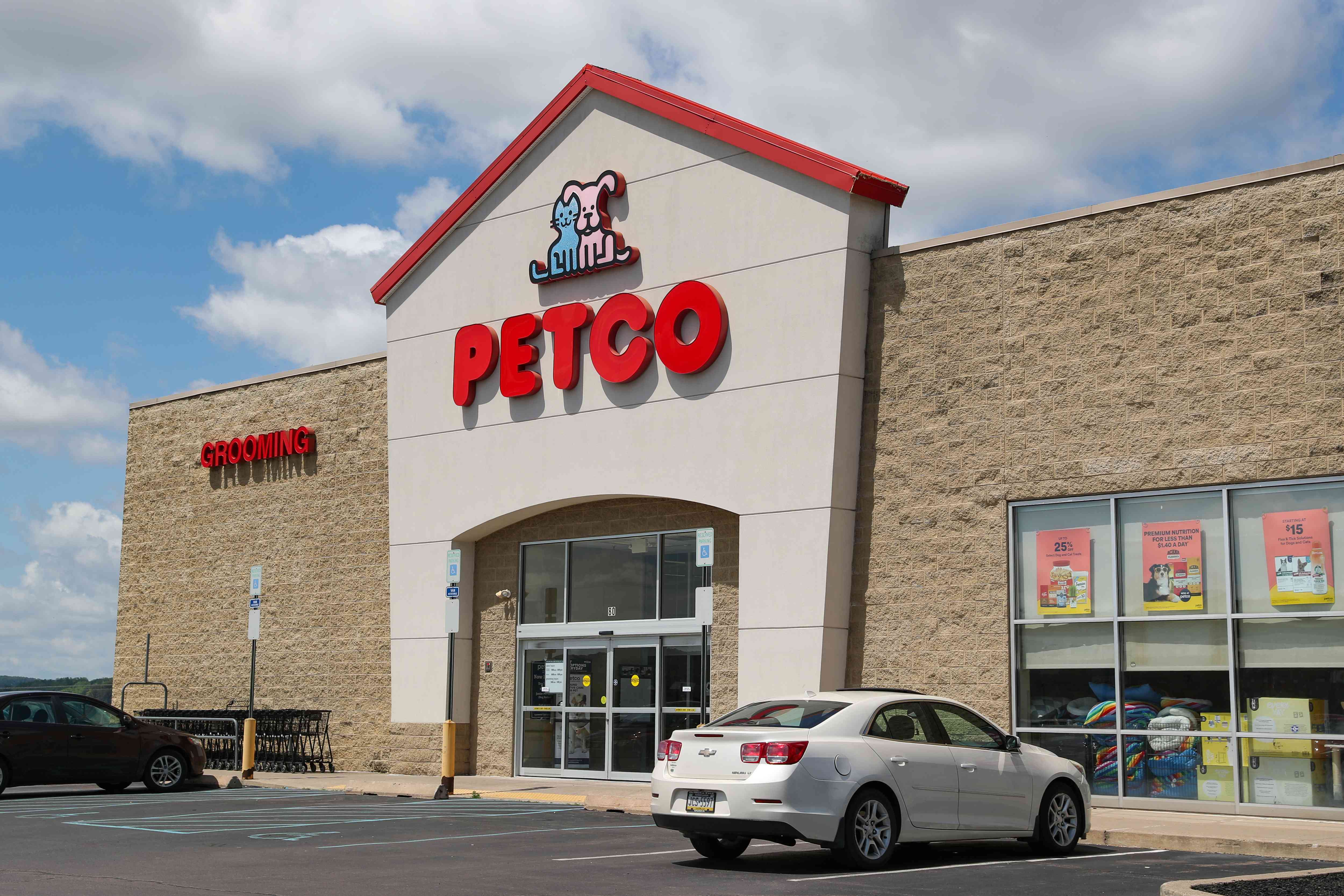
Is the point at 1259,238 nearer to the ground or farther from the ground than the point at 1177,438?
farther from the ground

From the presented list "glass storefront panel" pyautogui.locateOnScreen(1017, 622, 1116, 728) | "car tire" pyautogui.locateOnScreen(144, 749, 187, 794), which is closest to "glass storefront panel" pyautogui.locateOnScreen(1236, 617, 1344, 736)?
"glass storefront panel" pyautogui.locateOnScreen(1017, 622, 1116, 728)

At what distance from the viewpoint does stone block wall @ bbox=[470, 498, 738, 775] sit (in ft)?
70.3

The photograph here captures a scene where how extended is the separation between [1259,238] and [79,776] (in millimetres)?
17148

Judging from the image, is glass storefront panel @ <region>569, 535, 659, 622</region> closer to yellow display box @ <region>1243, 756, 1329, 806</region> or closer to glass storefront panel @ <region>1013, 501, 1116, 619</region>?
glass storefront panel @ <region>1013, 501, 1116, 619</region>

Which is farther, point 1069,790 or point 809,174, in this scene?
point 809,174

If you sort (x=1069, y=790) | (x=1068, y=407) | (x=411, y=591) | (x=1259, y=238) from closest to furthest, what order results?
(x=1069, y=790) → (x=1259, y=238) → (x=1068, y=407) → (x=411, y=591)

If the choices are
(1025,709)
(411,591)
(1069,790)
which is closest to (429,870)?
(1069,790)

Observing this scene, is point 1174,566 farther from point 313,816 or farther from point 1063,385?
point 313,816

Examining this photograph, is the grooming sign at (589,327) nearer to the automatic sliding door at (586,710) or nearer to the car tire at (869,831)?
the automatic sliding door at (586,710)

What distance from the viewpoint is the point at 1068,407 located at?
57.4ft

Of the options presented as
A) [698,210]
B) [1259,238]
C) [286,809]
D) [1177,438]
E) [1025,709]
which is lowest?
[286,809]

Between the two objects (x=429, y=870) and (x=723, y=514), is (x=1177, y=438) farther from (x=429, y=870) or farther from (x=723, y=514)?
(x=429, y=870)

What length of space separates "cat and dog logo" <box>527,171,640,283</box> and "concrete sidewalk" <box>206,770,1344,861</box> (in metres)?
8.06

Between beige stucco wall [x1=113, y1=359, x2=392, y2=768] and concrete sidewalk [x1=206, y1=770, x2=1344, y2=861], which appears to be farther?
beige stucco wall [x1=113, y1=359, x2=392, y2=768]
